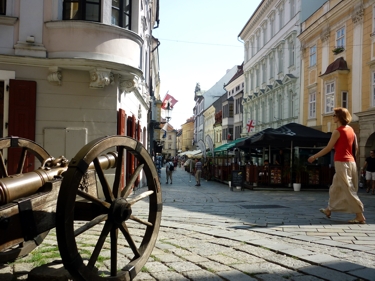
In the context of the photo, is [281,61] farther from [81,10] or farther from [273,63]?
[81,10]

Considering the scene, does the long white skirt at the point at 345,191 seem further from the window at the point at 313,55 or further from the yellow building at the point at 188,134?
the yellow building at the point at 188,134

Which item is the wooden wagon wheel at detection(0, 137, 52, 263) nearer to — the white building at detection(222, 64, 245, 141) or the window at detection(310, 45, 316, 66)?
the window at detection(310, 45, 316, 66)

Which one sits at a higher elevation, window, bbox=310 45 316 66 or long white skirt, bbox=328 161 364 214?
window, bbox=310 45 316 66

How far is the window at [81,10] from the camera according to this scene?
10.2 meters

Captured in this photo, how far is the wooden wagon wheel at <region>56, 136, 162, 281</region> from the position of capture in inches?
108

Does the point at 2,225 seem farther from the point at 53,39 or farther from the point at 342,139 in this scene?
the point at 53,39

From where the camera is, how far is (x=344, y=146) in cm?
714

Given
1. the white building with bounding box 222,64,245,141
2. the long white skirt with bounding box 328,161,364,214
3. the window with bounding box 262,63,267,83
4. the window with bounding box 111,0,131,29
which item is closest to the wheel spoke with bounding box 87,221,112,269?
the long white skirt with bounding box 328,161,364,214

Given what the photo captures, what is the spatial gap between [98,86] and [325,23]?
62.6 feet

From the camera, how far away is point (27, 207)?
9.09ft

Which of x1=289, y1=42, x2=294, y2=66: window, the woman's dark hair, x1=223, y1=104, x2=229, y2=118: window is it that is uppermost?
x1=289, y1=42, x2=294, y2=66: window

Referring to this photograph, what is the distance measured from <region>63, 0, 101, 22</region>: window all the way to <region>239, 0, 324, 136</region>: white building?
833 inches

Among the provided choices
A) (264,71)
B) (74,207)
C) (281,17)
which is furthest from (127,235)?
(264,71)

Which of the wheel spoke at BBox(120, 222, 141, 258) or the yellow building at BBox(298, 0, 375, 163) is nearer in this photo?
the wheel spoke at BBox(120, 222, 141, 258)
